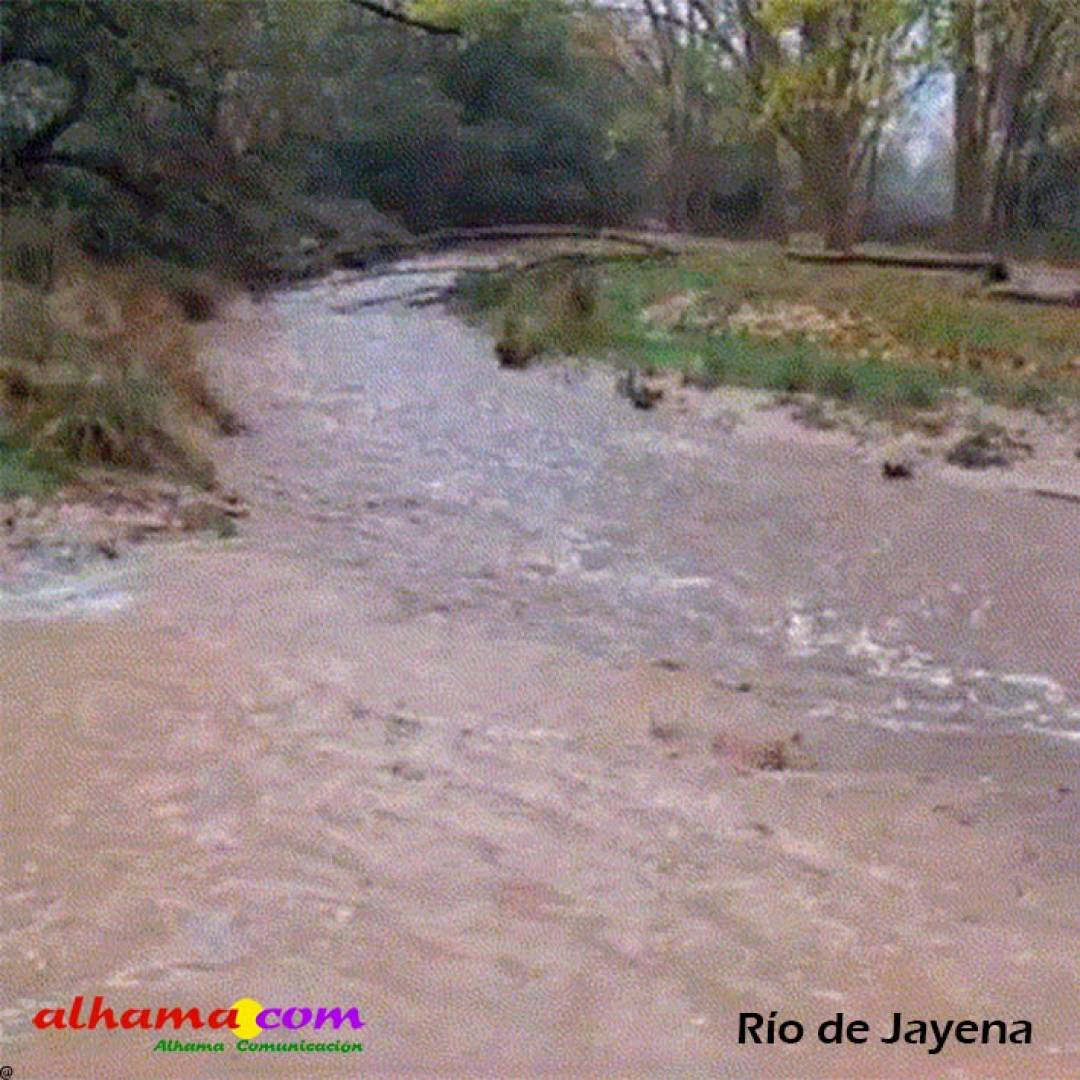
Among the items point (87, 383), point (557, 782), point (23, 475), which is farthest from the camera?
point (87, 383)

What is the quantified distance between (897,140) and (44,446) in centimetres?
3714

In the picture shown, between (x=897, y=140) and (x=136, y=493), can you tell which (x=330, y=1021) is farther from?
(x=897, y=140)

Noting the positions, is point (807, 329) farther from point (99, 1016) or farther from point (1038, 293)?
point (99, 1016)

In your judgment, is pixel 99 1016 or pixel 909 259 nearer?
pixel 99 1016

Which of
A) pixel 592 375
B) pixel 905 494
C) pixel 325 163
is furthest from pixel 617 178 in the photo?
pixel 905 494

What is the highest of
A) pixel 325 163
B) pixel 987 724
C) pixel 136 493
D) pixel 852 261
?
pixel 325 163

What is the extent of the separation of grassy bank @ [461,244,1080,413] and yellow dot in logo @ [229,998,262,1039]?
9.60m

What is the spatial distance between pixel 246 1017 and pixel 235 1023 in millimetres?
28

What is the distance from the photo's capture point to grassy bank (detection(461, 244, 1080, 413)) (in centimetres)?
1304

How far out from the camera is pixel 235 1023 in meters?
2.93

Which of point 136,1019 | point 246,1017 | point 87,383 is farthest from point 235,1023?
point 87,383

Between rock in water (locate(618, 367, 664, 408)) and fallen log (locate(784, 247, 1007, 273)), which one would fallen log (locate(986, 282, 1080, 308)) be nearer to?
fallen log (locate(784, 247, 1007, 273))

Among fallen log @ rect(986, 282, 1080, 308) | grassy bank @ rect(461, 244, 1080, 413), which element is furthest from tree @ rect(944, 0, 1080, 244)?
grassy bank @ rect(461, 244, 1080, 413)

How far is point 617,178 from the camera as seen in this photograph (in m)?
32.8
